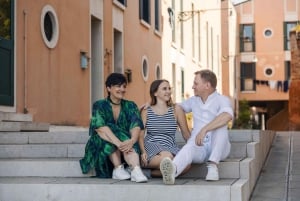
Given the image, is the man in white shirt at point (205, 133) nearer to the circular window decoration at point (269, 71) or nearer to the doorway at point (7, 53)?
the doorway at point (7, 53)

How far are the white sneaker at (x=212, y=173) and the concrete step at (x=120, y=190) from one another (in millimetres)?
76

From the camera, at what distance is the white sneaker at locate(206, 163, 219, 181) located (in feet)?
21.0

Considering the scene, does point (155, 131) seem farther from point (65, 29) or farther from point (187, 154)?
point (65, 29)

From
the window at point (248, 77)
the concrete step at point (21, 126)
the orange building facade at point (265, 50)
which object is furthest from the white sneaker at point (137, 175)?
the window at point (248, 77)

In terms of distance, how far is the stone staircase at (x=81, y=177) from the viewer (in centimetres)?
607

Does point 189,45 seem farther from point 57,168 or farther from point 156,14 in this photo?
point 57,168

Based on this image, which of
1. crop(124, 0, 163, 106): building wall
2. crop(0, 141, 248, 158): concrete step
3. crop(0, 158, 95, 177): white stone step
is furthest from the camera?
crop(124, 0, 163, 106): building wall

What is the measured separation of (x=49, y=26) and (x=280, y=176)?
6.06 m

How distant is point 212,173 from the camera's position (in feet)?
21.0

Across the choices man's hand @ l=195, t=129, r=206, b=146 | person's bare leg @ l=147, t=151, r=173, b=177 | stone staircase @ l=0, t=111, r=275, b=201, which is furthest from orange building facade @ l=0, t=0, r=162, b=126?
man's hand @ l=195, t=129, r=206, b=146

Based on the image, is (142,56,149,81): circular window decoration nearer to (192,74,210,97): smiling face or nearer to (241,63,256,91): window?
(192,74,210,97): smiling face

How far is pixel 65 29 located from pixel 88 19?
162cm

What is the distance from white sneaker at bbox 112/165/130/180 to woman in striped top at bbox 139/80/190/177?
8.5 inches

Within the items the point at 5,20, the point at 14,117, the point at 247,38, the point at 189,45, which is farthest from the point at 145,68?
the point at 247,38
